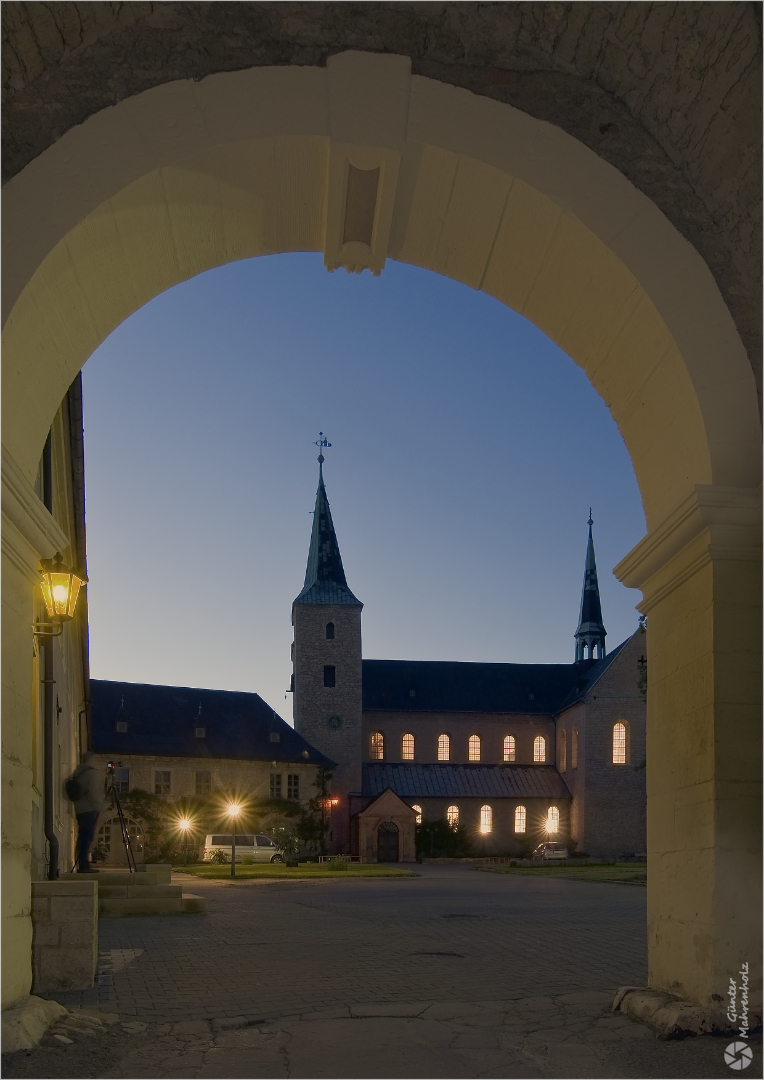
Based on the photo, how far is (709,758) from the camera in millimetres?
5270

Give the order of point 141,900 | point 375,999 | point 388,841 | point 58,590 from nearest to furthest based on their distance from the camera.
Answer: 1. point 375,999
2. point 58,590
3. point 141,900
4. point 388,841

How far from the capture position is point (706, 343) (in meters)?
5.73

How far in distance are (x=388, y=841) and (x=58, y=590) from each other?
1843 inches

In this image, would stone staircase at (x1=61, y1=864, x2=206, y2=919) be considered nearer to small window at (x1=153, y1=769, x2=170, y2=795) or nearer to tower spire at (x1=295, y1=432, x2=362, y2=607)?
small window at (x1=153, y1=769, x2=170, y2=795)

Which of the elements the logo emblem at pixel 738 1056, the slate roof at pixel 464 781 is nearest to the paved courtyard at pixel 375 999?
the logo emblem at pixel 738 1056

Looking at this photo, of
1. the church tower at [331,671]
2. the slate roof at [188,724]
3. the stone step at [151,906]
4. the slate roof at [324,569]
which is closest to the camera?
the stone step at [151,906]

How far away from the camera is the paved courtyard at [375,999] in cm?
493

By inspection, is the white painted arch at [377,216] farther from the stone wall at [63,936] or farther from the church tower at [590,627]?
the church tower at [590,627]

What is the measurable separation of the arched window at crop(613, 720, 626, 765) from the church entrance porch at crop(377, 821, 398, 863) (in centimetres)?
1174

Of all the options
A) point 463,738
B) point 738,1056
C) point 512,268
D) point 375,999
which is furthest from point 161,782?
point 738,1056

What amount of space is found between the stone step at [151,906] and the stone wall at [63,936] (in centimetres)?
634

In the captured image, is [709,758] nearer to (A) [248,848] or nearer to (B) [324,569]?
(A) [248,848]

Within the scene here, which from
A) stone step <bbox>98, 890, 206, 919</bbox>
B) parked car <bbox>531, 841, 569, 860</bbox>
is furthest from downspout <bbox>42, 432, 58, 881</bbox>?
parked car <bbox>531, 841, 569, 860</bbox>

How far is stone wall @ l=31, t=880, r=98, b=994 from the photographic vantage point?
7.05 metres
